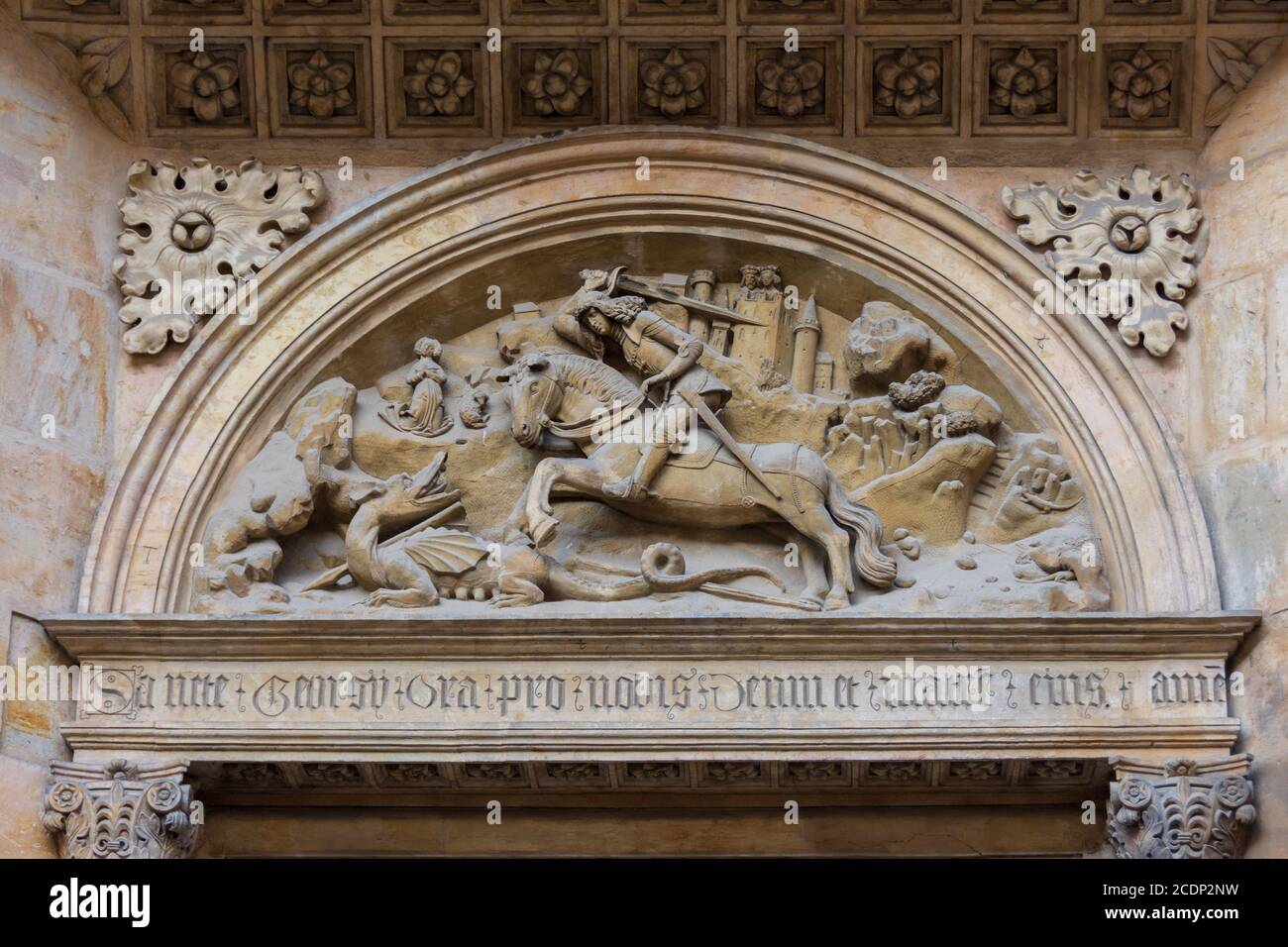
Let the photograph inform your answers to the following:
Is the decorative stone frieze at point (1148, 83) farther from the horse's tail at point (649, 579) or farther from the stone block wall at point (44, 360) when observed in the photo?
the stone block wall at point (44, 360)

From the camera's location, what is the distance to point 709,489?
401 inches

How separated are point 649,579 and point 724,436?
2.45 feet

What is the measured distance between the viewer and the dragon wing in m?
10.0

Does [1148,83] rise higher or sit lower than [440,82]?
lower

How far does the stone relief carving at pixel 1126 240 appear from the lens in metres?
10.4

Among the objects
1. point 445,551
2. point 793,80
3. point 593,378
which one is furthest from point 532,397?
point 793,80

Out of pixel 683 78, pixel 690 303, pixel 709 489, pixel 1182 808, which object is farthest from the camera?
pixel 683 78

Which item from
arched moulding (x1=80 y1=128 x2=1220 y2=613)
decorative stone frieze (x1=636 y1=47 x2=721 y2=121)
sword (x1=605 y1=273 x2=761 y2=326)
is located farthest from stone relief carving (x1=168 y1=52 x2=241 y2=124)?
sword (x1=605 y1=273 x2=761 y2=326)

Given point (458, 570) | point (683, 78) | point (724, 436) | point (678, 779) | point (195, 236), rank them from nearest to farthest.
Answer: point (678, 779)
point (458, 570)
point (724, 436)
point (195, 236)
point (683, 78)

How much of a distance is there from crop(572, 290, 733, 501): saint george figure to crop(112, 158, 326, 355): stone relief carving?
1.39m

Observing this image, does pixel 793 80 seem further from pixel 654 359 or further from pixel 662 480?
pixel 662 480
